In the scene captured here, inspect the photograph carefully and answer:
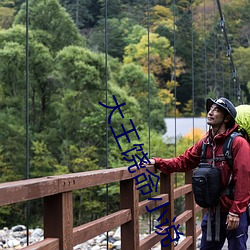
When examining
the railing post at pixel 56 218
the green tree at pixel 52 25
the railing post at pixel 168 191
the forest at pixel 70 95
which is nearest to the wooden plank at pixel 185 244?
the railing post at pixel 168 191

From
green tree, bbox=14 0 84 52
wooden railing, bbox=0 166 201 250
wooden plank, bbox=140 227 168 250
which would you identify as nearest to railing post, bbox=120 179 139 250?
wooden railing, bbox=0 166 201 250

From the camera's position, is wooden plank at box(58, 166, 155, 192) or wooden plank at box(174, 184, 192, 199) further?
wooden plank at box(174, 184, 192, 199)

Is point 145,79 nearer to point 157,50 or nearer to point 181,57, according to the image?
point 157,50

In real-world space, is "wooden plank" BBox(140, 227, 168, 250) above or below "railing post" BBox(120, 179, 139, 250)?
below

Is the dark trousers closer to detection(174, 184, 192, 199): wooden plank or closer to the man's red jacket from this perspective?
the man's red jacket

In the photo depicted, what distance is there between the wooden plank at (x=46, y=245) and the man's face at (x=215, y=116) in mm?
765

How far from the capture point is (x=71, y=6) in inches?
693

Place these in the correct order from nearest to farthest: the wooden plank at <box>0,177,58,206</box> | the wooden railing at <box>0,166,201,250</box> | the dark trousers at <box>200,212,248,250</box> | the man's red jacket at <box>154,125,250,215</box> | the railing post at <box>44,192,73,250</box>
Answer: the wooden plank at <box>0,177,58,206</box> < the wooden railing at <box>0,166,201,250</box> < the railing post at <box>44,192,73,250</box> < the man's red jacket at <box>154,125,250,215</box> < the dark trousers at <box>200,212,248,250</box>

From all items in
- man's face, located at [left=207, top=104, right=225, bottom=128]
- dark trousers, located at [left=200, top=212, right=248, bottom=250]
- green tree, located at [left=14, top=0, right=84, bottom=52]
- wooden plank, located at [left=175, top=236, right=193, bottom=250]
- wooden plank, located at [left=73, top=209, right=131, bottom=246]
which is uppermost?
green tree, located at [left=14, top=0, right=84, bottom=52]

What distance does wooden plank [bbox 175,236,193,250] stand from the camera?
2751 millimetres

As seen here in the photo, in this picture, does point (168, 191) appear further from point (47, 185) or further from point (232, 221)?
point (47, 185)

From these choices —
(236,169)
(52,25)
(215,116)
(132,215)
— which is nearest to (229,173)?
(236,169)

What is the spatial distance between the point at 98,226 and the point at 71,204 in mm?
237

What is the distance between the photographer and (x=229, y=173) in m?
1.96
